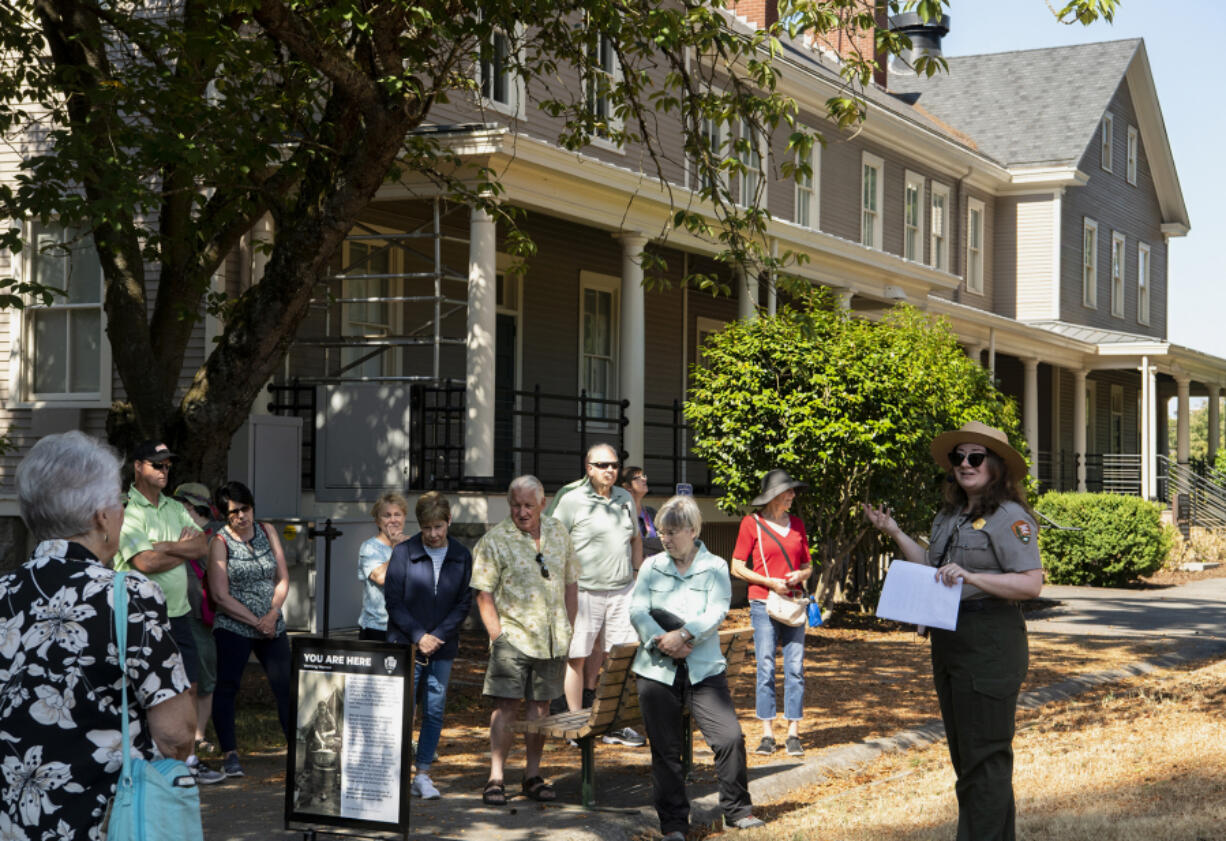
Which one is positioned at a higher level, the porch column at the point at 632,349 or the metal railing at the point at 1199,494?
the porch column at the point at 632,349

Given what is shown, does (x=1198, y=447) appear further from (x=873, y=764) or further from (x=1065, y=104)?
(x=873, y=764)

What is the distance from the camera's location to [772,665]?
9.27m

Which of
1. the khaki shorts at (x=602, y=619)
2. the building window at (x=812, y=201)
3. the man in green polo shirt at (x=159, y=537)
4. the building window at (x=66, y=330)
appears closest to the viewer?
the man in green polo shirt at (x=159, y=537)

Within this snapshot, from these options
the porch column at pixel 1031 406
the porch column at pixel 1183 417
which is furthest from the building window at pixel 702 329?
the porch column at pixel 1183 417

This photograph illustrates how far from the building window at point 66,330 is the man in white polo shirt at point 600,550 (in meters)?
7.86

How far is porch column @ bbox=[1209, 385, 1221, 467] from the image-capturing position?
36.6 metres

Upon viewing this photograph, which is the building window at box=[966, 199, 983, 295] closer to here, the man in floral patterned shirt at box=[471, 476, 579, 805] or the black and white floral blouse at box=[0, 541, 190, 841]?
the man in floral patterned shirt at box=[471, 476, 579, 805]

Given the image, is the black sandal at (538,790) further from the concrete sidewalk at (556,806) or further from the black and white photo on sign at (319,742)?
the black and white photo on sign at (319,742)

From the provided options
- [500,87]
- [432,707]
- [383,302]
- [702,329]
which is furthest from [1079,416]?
[432,707]

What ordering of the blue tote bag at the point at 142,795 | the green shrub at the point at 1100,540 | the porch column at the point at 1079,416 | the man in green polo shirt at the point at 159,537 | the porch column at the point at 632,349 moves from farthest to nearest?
the porch column at the point at 1079,416, the green shrub at the point at 1100,540, the porch column at the point at 632,349, the man in green polo shirt at the point at 159,537, the blue tote bag at the point at 142,795

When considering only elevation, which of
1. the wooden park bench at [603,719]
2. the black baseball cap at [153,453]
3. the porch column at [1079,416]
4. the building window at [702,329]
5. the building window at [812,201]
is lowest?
the wooden park bench at [603,719]

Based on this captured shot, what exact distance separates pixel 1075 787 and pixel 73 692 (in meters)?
6.23

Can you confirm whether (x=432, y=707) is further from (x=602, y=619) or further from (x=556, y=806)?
(x=602, y=619)

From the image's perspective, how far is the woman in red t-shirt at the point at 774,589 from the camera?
30.4ft
